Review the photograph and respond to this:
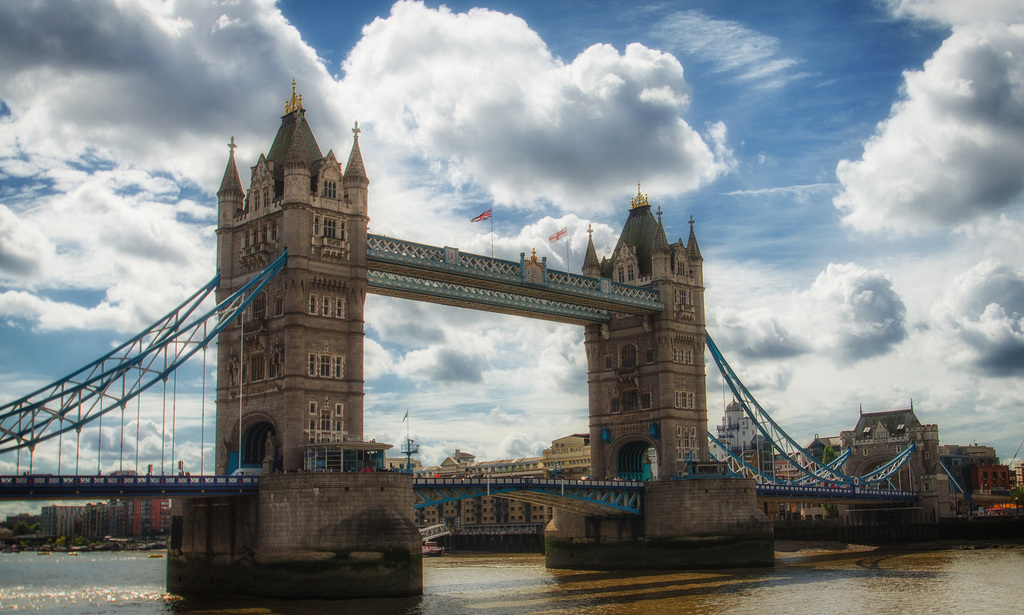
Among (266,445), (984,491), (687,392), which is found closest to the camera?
(266,445)

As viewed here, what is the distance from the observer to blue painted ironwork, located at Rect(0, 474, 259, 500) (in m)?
48.2

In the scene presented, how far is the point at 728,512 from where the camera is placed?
76188 mm

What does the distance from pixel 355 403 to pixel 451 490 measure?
8.35m

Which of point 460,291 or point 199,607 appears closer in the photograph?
point 199,607

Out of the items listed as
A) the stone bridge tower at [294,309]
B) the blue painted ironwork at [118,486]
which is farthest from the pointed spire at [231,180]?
the blue painted ironwork at [118,486]

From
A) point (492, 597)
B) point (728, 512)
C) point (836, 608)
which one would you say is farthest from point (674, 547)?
point (836, 608)

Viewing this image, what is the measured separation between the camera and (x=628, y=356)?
8838cm

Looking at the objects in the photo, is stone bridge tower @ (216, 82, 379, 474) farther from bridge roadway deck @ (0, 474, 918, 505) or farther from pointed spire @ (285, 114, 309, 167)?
bridge roadway deck @ (0, 474, 918, 505)

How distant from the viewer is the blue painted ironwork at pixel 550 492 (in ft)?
210

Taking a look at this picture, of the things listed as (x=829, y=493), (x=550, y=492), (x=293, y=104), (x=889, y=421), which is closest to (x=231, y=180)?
(x=293, y=104)

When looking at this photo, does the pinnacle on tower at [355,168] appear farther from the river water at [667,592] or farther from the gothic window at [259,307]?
the river water at [667,592]

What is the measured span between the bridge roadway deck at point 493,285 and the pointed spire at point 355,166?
3.93 meters

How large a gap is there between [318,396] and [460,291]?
1553 cm

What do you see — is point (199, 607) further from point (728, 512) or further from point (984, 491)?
point (984, 491)
